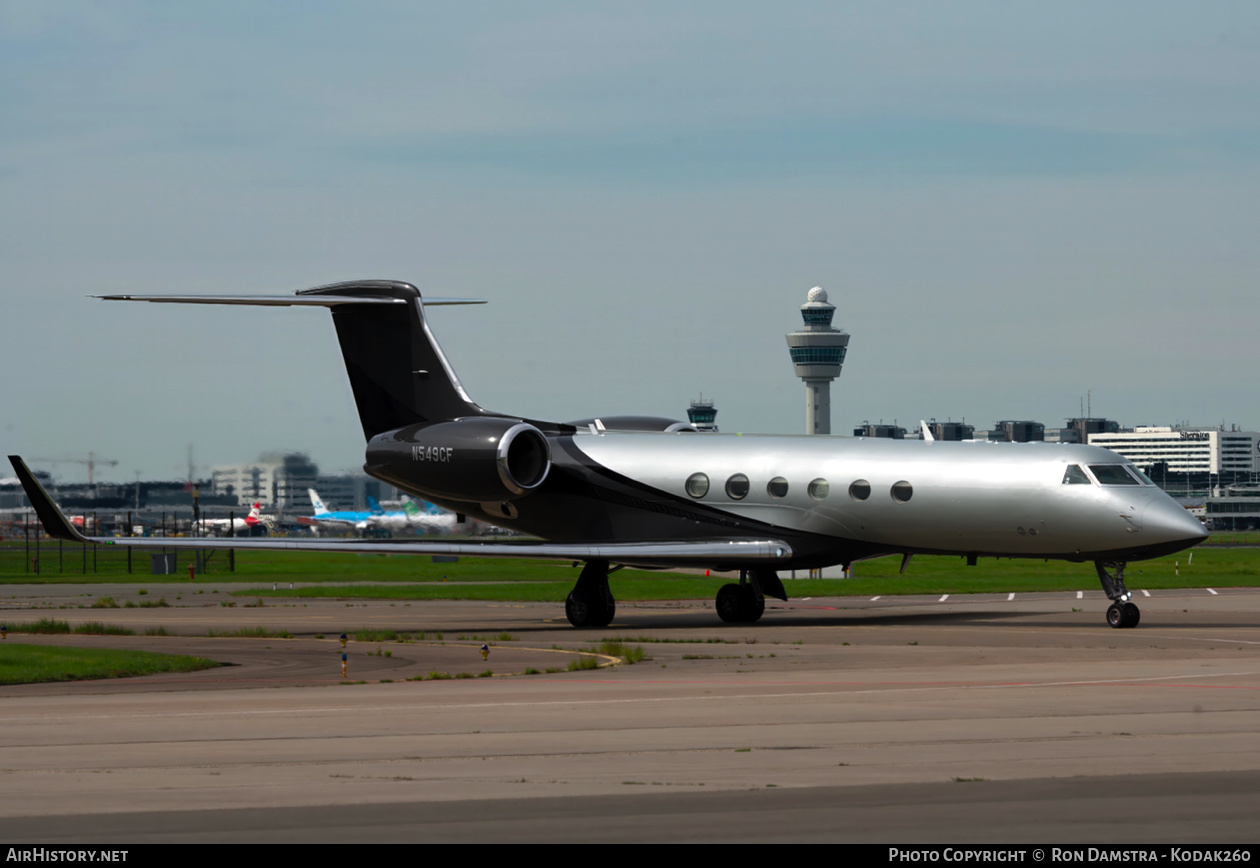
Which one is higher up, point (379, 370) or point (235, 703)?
point (379, 370)

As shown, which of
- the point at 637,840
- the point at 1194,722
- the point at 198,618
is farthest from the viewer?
the point at 198,618

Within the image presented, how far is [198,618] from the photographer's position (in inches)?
1446

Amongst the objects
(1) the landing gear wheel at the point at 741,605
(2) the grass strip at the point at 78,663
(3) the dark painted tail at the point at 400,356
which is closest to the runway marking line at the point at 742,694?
(2) the grass strip at the point at 78,663

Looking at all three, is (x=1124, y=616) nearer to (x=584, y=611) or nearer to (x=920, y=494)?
(x=920, y=494)

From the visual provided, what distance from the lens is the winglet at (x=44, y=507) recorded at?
30.9 metres

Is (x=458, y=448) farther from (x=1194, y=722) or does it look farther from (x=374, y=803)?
(x=374, y=803)

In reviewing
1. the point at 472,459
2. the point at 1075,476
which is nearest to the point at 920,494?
the point at 1075,476

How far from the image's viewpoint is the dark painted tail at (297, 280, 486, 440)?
38.3 m

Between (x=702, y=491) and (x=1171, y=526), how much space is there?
9.66 meters

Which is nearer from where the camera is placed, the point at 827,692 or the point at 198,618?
the point at 827,692

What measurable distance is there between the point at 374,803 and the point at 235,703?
25.8 feet

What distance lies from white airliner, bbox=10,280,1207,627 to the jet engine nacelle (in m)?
0.04
